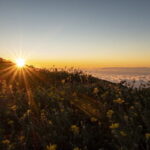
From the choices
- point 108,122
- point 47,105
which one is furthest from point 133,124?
point 47,105

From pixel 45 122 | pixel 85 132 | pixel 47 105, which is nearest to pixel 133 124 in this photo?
pixel 85 132

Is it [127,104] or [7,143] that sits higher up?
[127,104]

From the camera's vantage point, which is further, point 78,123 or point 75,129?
point 78,123

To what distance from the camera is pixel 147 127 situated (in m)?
4.53

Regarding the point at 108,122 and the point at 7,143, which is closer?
the point at 7,143

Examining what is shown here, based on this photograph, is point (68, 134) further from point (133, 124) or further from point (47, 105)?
point (47, 105)

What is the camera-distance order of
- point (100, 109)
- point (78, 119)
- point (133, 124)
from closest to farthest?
point (133, 124) → point (78, 119) → point (100, 109)

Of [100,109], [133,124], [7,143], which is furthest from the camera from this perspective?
[100,109]

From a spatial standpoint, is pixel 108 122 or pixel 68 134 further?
pixel 108 122

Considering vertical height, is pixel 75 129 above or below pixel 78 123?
above

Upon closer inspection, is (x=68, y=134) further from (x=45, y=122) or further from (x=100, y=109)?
(x=100, y=109)

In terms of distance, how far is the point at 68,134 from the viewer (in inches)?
178

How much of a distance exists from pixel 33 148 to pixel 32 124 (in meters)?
0.57

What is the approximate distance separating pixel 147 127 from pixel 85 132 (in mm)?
1136
